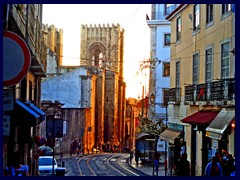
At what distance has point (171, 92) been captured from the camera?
24.4m

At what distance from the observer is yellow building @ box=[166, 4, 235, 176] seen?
15617 mm

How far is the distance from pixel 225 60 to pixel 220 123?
2.74 meters

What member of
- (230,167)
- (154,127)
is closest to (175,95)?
(154,127)

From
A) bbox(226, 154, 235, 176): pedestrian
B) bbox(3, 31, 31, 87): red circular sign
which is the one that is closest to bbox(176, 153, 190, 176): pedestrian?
bbox(226, 154, 235, 176): pedestrian

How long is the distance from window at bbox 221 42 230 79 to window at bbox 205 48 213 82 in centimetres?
136

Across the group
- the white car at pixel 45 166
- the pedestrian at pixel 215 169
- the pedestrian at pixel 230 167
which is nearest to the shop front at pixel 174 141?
the white car at pixel 45 166

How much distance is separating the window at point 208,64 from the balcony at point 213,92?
48 centimetres

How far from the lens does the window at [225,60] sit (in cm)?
1650

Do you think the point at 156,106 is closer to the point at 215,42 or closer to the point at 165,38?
the point at 165,38

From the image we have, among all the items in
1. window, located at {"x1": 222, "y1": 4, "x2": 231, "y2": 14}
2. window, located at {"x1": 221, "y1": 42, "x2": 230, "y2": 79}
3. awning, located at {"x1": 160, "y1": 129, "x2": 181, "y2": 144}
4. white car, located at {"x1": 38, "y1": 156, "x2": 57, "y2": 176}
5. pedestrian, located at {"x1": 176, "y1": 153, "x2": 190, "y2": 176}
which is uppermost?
window, located at {"x1": 222, "y1": 4, "x2": 231, "y2": 14}

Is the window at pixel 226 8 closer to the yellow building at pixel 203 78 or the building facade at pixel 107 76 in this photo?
the yellow building at pixel 203 78

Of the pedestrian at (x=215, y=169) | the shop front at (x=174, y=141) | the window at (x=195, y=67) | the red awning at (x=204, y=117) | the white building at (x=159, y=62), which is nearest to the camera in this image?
the pedestrian at (x=215, y=169)

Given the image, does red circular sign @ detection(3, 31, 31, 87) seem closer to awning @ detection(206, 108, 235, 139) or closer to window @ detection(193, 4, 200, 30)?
awning @ detection(206, 108, 235, 139)

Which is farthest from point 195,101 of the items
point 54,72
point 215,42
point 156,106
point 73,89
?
point 54,72
